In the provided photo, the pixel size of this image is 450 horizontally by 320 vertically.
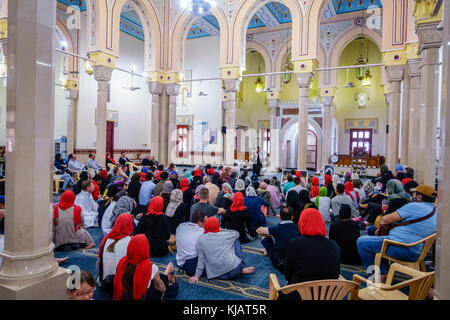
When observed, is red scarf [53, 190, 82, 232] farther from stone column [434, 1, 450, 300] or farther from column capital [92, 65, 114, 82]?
column capital [92, 65, 114, 82]

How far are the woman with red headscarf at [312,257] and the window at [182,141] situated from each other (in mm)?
13129

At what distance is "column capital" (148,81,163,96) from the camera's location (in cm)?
993

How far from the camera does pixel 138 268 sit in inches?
77.5

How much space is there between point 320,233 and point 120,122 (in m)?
12.9

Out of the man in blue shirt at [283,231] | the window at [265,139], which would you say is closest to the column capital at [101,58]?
the man in blue shirt at [283,231]

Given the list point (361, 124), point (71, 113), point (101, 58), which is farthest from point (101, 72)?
point (361, 124)

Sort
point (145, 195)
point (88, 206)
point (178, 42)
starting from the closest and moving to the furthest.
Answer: point (88, 206), point (145, 195), point (178, 42)

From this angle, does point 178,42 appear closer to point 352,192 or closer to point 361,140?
point 352,192

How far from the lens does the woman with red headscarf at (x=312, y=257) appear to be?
74.2 inches

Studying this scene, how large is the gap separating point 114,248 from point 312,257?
152cm

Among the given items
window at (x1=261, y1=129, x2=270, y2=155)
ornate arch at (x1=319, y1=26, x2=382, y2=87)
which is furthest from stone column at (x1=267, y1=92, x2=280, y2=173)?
ornate arch at (x1=319, y1=26, x2=382, y2=87)

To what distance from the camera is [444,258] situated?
1672mm

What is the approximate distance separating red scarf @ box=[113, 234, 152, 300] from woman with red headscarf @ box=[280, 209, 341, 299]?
36.0 inches
